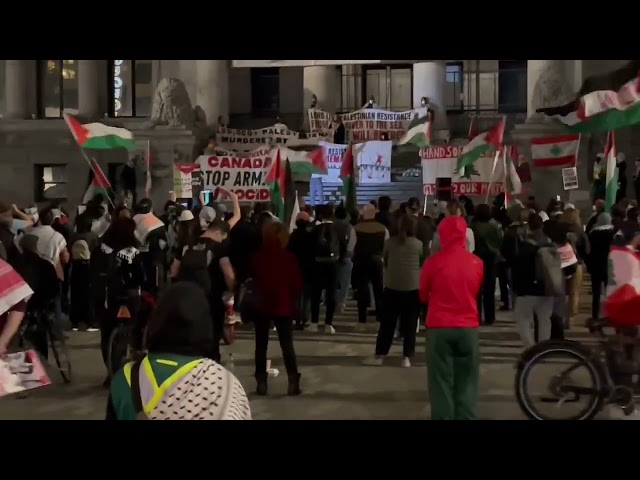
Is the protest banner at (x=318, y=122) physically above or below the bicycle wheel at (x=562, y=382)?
above

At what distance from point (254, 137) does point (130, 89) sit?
8802 mm

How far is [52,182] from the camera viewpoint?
101 ft

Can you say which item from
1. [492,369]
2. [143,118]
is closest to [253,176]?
[492,369]

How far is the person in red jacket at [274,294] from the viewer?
29.6 feet

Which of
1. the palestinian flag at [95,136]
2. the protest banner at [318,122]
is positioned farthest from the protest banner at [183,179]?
the protest banner at [318,122]

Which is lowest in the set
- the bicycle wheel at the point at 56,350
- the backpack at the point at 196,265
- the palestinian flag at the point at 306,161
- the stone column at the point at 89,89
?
the bicycle wheel at the point at 56,350

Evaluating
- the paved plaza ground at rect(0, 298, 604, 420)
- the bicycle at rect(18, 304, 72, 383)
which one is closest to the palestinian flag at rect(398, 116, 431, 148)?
the paved plaza ground at rect(0, 298, 604, 420)

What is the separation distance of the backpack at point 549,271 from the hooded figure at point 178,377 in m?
5.92

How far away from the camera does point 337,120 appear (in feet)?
90.4

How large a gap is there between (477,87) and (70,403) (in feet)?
85.2

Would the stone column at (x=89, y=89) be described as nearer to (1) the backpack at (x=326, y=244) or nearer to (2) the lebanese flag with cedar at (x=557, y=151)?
(2) the lebanese flag with cedar at (x=557, y=151)

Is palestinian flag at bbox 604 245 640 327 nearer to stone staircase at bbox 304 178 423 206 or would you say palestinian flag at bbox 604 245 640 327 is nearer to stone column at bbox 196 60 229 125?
stone staircase at bbox 304 178 423 206

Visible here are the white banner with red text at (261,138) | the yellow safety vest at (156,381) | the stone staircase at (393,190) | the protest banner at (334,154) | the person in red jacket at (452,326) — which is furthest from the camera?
the stone staircase at (393,190)

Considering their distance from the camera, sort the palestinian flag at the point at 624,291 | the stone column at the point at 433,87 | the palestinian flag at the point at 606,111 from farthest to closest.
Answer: the stone column at the point at 433,87 < the palestinian flag at the point at 606,111 < the palestinian flag at the point at 624,291
